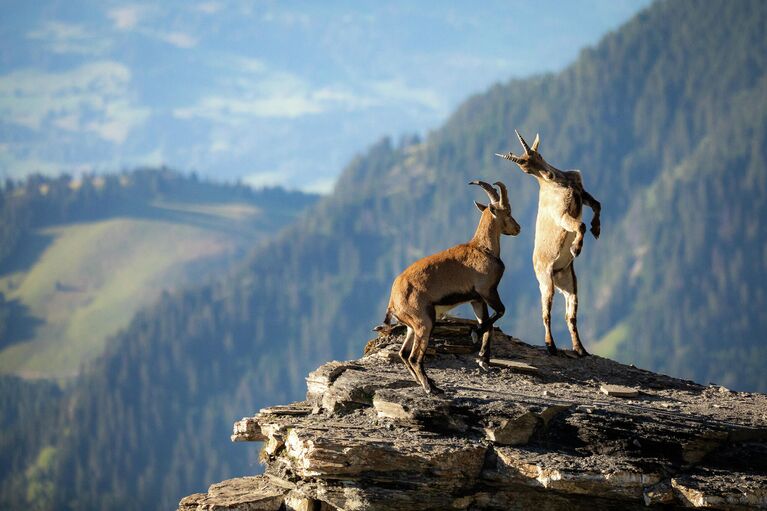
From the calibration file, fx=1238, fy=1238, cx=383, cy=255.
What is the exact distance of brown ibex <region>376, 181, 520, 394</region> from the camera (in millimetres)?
23328

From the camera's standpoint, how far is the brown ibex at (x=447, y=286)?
76.5 ft

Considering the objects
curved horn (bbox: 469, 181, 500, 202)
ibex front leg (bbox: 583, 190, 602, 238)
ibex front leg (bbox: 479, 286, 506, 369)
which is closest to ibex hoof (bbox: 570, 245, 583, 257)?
ibex front leg (bbox: 583, 190, 602, 238)

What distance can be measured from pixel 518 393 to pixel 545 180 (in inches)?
237

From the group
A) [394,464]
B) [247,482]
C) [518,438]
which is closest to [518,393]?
[518,438]

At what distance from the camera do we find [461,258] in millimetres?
24109

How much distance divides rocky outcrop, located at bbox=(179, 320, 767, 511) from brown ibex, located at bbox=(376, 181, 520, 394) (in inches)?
35.0

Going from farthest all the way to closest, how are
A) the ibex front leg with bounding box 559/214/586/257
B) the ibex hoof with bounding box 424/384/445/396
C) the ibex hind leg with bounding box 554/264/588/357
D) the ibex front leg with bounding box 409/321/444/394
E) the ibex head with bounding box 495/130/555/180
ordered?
the ibex hind leg with bounding box 554/264/588/357 → the ibex head with bounding box 495/130/555/180 → the ibex front leg with bounding box 559/214/586/257 → the ibex front leg with bounding box 409/321/444/394 → the ibex hoof with bounding box 424/384/445/396

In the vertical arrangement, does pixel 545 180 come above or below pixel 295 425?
above

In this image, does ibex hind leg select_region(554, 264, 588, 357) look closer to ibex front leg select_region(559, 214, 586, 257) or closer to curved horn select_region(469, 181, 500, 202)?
ibex front leg select_region(559, 214, 586, 257)

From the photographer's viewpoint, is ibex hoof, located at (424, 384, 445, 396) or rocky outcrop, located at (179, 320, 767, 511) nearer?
rocky outcrop, located at (179, 320, 767, 511)

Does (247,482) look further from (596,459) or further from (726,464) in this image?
(726,464)

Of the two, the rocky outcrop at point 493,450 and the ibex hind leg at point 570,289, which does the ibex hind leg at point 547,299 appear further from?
the rocky outcrop at point 493,450

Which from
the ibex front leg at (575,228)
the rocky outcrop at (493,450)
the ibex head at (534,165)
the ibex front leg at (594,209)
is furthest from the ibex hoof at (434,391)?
the ibex front leg at (594,209)

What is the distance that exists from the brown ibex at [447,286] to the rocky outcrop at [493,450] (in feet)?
2.92
